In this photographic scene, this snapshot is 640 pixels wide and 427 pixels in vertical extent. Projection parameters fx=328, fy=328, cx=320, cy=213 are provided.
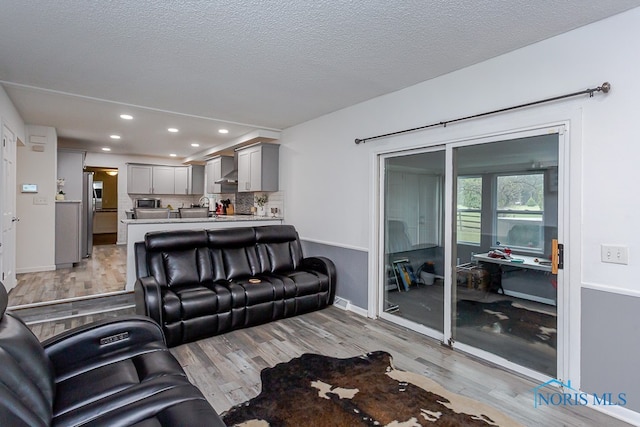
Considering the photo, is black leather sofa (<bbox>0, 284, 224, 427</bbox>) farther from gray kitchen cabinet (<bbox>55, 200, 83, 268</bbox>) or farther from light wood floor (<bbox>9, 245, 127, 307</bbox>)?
gray kitchen cabinet (<bbox>55, 200, 83, 268</bbox>)

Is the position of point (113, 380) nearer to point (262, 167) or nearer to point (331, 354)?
point (331, 354)

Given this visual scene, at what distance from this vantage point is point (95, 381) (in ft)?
5.34

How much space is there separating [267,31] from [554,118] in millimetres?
2170

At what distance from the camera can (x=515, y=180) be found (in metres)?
2.72

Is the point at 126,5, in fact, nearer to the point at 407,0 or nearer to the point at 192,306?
the point at 407,0

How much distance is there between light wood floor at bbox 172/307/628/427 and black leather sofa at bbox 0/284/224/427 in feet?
2.24

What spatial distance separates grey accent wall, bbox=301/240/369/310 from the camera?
4.00 m

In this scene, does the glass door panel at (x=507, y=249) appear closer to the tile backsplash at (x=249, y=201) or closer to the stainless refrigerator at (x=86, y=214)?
the tile backsplash at (x=249, y=201)

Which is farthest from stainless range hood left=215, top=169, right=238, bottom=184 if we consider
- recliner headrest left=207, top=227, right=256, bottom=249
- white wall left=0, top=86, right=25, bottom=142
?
white wall left=0, top=86, right=25, bottom=142

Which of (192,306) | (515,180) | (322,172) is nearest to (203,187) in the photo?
(322,172)

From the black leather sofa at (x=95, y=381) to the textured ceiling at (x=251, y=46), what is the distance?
6.09 ft

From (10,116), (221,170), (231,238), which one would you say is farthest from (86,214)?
(231,238)

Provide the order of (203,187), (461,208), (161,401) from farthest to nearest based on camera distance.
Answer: (203,187) → (461,208) → (161,401)

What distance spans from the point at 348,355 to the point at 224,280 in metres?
1.73
